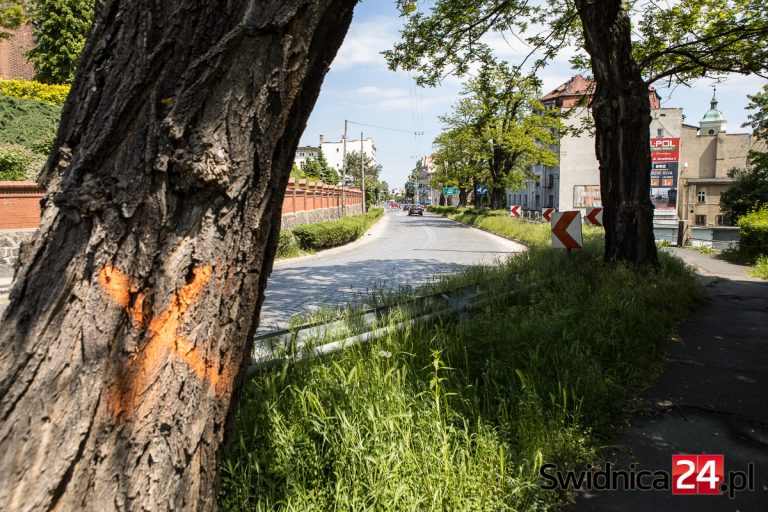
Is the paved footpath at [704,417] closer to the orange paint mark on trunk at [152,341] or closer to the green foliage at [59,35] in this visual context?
the orange paint mark on trunk at [152,341]

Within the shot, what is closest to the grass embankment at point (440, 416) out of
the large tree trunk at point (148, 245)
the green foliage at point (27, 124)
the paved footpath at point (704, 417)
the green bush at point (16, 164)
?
the paved footpath at point (704, 417)

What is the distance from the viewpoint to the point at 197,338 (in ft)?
5.48

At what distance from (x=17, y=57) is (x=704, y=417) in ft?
155

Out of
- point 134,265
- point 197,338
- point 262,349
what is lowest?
point 262,349

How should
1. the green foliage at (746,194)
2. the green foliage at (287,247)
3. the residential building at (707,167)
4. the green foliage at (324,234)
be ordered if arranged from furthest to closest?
the residential building at (707,167), the green foliage at (746,194), the green foliage at (324,234), the green foliage at (287,247)

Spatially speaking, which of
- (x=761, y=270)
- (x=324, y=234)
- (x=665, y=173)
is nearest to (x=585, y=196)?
(x=665, y=173)

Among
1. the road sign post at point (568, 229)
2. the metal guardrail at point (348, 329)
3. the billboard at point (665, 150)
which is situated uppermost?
the billboard at point (665, 150)

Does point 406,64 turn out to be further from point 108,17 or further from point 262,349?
point 108,17

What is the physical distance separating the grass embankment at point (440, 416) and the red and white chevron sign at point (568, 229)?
4422mm

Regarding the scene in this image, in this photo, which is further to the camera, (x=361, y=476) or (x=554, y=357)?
(x=554, y=357)

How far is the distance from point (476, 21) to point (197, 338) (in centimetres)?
1070

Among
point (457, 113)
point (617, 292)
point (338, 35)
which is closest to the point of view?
point (338, 35)

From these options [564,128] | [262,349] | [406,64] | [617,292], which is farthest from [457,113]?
[262,349]

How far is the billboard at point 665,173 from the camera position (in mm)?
33875
